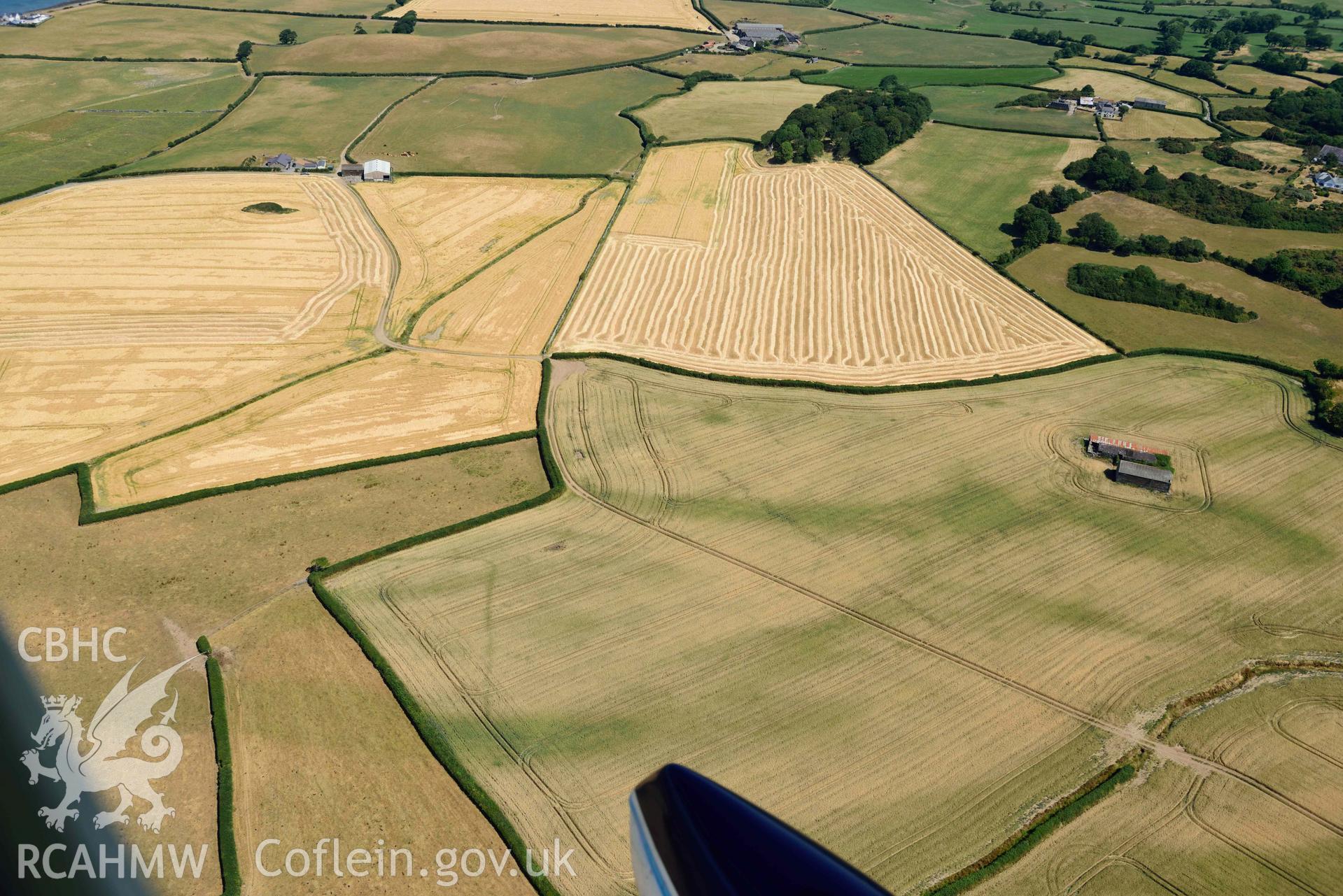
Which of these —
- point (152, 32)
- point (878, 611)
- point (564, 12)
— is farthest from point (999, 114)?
point (152, 32)

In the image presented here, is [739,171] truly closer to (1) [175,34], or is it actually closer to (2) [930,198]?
(2) [930,198]

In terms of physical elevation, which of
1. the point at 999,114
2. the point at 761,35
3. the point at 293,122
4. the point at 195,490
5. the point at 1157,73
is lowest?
the point at 195,490

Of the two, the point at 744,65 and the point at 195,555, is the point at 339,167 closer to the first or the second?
the point at 195,555

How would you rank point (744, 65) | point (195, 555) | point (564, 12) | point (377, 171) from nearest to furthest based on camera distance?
point (195, 555) → point (377, 171) → point (744, 65) → point (564, 12)

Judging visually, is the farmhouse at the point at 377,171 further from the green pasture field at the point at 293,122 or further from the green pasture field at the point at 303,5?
the green pasture field at the point at 303,5

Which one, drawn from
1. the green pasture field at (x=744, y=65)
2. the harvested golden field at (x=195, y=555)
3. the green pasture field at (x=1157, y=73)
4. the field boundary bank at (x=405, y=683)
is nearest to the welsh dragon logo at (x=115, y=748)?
the harvested golden field at (x=195, y=555)

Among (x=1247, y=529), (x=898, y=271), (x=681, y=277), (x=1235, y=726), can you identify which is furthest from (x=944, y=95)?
(x=1235, y=726)

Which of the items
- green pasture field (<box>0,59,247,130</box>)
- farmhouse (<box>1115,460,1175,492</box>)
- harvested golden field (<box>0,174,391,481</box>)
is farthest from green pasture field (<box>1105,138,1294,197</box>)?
green pasture field (<box>0,59,247,130</box>)
